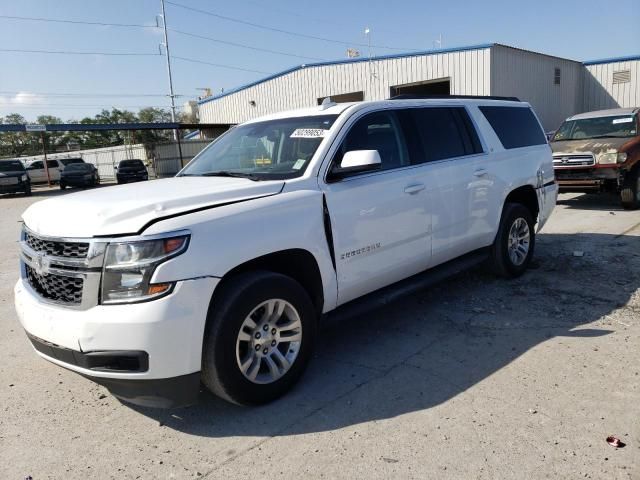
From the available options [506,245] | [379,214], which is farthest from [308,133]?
[506,245]

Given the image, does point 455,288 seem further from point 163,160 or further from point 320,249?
point 163,160

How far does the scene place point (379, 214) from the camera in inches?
157

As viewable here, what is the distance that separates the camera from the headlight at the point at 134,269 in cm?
281

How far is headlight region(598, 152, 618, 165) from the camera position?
10.0 metres

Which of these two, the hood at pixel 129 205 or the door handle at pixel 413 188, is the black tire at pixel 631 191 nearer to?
the door handle at pixel 413 188

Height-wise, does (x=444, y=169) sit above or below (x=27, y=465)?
above

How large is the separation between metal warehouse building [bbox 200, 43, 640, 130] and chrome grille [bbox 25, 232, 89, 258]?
19.5 metres

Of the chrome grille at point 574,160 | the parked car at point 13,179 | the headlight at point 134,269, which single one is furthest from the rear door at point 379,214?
the parked car at point 13,179

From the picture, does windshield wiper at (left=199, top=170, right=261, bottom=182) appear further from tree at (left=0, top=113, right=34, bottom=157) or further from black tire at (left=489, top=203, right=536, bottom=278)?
tree at (left=0, top=113, right=34, bottom=157)

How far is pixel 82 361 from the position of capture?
2.93 meters

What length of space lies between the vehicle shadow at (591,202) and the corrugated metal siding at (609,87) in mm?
15590

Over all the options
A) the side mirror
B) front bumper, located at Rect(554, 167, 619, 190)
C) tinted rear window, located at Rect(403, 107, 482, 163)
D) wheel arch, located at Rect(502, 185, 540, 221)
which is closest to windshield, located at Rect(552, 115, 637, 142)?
front bumper, located at Rect(554, 167, 619, 190)

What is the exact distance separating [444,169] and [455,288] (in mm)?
1575

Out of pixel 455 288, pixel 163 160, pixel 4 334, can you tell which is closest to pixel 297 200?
pixel 455 288
